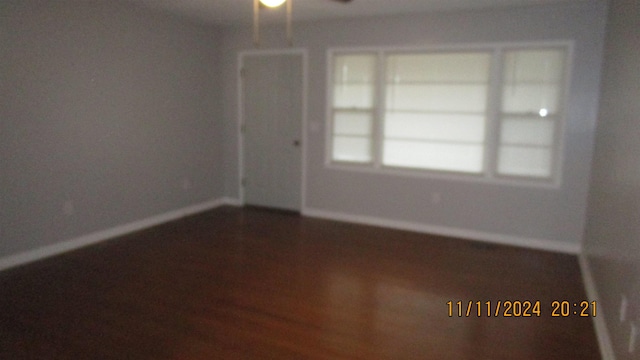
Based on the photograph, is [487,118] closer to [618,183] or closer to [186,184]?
[618,183]

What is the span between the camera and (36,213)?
12.7 ft

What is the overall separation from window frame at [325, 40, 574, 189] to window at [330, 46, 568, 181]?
12 millimetres

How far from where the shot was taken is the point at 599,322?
2.83 m

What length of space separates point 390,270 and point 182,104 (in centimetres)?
333

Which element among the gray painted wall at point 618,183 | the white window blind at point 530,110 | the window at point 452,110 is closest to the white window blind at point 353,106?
the window at point 452,110

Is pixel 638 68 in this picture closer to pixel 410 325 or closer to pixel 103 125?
pixel 410 325

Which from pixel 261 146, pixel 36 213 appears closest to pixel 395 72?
pixel 261 146

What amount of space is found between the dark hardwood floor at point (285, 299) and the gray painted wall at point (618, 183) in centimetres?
38

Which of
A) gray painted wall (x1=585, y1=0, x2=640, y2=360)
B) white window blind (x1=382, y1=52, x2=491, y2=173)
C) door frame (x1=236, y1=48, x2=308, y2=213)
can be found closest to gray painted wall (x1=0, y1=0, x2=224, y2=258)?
door frame (x1=236, y1=48, x2=308, y2=213)

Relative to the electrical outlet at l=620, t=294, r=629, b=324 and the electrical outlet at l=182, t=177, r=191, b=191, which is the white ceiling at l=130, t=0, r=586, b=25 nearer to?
the electrical outlet at l=182, t=177, r=191, b=191

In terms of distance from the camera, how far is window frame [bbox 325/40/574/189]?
4.30 m

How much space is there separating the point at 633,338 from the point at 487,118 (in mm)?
2990

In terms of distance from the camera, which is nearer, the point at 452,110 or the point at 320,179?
the point at 452,110
